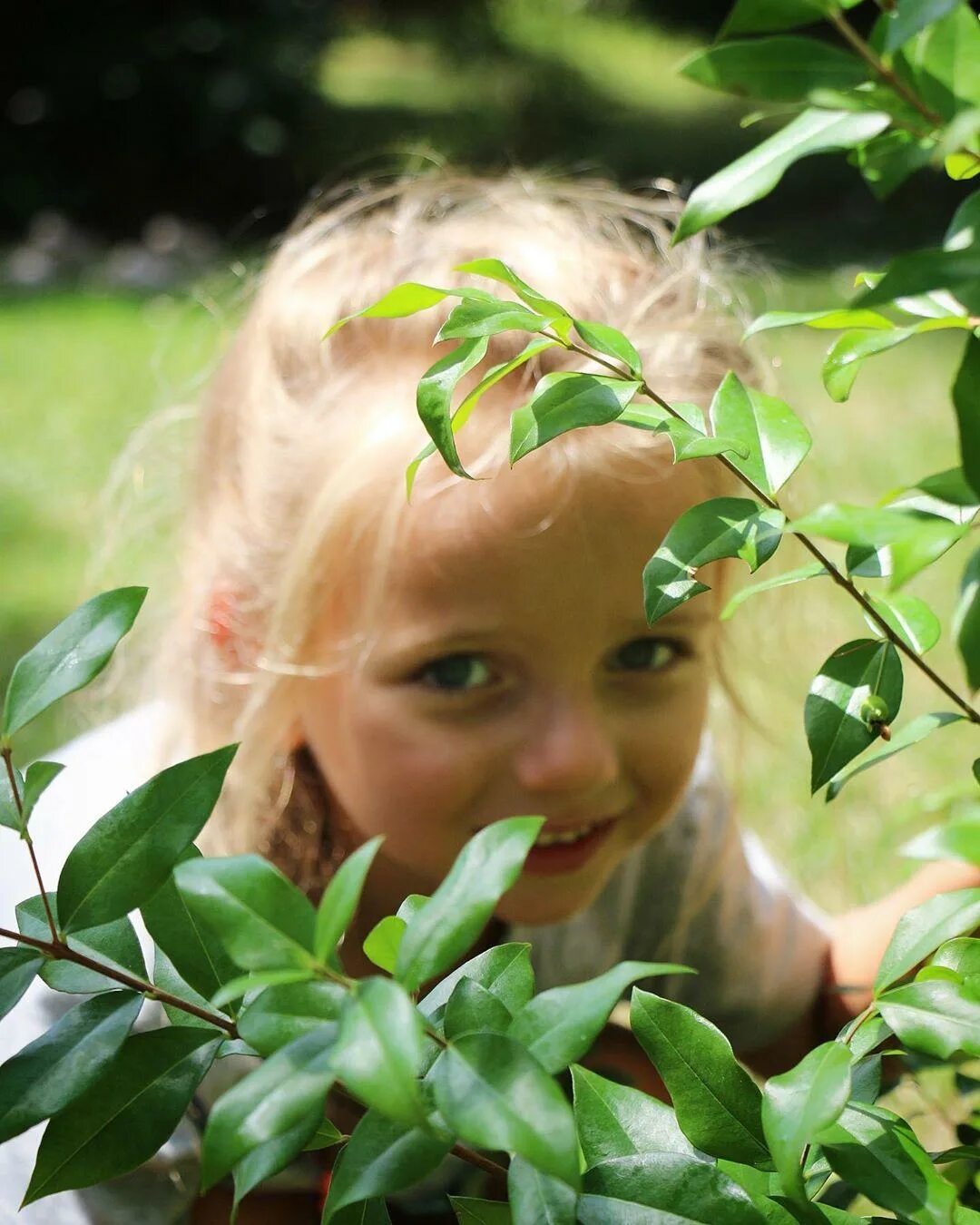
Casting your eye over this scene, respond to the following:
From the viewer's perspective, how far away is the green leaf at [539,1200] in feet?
1.61

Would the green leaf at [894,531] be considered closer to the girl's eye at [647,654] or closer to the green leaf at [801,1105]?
the green leaf at [801,1105]

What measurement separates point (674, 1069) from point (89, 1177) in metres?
0.21

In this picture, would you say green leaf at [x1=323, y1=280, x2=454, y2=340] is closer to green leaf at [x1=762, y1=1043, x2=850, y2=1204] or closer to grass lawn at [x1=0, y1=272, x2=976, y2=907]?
green leaf at [x1=762, y1=1043, x2=850, y2=1204]

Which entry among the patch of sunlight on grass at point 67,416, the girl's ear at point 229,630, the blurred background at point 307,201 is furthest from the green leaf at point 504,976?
the patch of sunlight on grass at point 67,416

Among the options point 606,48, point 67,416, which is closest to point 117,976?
point 67,416

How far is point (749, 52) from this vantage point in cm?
47

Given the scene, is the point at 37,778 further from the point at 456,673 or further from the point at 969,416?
the point at 456,673

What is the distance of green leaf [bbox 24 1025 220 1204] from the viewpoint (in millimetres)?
526

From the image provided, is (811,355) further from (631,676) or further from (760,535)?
(760,535)

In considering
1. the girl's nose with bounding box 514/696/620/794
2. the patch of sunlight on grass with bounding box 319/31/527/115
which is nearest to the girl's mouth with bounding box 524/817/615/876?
the girl's nose with bounding box 514/696/620/794

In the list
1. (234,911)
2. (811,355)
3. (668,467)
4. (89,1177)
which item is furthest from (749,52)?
(811,355)

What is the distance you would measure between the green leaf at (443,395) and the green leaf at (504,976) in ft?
0.60

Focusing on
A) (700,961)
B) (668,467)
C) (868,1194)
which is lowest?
(700,961)

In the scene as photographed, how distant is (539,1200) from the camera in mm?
496
